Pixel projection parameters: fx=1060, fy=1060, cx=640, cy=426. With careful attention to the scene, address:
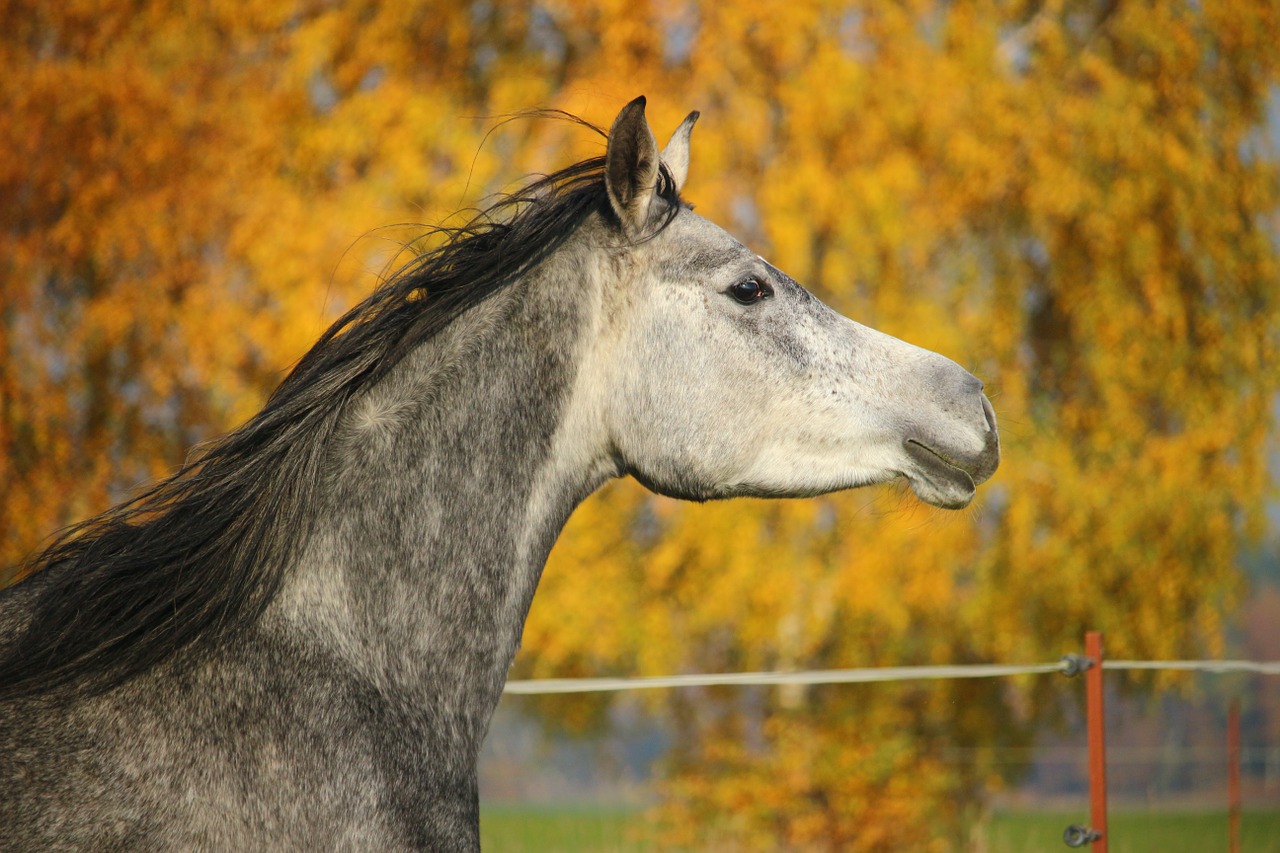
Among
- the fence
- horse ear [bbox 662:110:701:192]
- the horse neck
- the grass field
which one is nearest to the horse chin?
the horse neck

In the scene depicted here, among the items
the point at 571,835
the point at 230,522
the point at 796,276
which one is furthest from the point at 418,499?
the point at 571,835

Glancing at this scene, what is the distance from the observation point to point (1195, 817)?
46.8ft

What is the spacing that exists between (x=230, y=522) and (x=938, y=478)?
4.62 ft

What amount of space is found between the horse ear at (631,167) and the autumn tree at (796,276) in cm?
528

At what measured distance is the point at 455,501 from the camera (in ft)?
6.38

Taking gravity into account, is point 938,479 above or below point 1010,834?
above

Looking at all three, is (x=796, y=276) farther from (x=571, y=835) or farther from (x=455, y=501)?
(x=455, y=501)

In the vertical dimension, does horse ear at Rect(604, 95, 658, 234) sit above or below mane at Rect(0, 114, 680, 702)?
above

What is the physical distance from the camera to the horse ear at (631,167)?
6.66ft

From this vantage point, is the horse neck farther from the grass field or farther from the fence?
the grass field

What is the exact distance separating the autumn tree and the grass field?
534mm

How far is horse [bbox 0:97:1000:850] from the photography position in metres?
1.68

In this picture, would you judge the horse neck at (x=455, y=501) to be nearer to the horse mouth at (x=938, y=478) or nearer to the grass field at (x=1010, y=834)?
the horse mouth at (x=938, y=478)

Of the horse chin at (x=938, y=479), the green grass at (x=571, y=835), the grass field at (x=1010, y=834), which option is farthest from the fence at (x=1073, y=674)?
the grass field at (x=1010, y=834)
